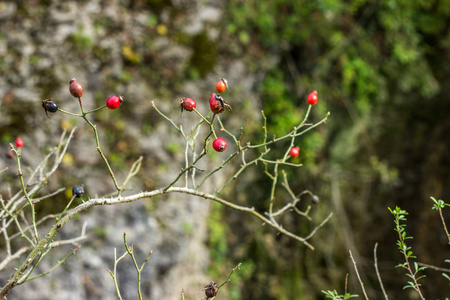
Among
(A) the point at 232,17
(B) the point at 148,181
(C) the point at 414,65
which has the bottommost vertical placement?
(B) the point at 148,181

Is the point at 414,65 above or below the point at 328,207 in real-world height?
above

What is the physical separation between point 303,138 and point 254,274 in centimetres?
172

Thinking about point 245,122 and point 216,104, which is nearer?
point 216,104

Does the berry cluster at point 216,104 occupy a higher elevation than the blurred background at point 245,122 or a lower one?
lower

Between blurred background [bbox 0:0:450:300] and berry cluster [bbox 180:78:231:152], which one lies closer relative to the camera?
berry cluster [bbox 180:78:231:152]

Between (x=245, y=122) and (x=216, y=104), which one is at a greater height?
(x=245, y=122)

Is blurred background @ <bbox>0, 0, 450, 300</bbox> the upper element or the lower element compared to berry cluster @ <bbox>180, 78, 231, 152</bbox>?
upper

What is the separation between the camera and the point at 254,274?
414 cm

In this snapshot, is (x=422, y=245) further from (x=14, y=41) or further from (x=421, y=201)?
(x=14, y=41)

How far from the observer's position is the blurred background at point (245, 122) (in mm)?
3156

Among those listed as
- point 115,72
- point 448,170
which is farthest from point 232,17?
point 448,170

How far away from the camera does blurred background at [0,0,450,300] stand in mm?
3156

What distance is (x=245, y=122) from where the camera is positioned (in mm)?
3984

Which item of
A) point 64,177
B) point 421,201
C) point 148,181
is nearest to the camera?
point 64,177
